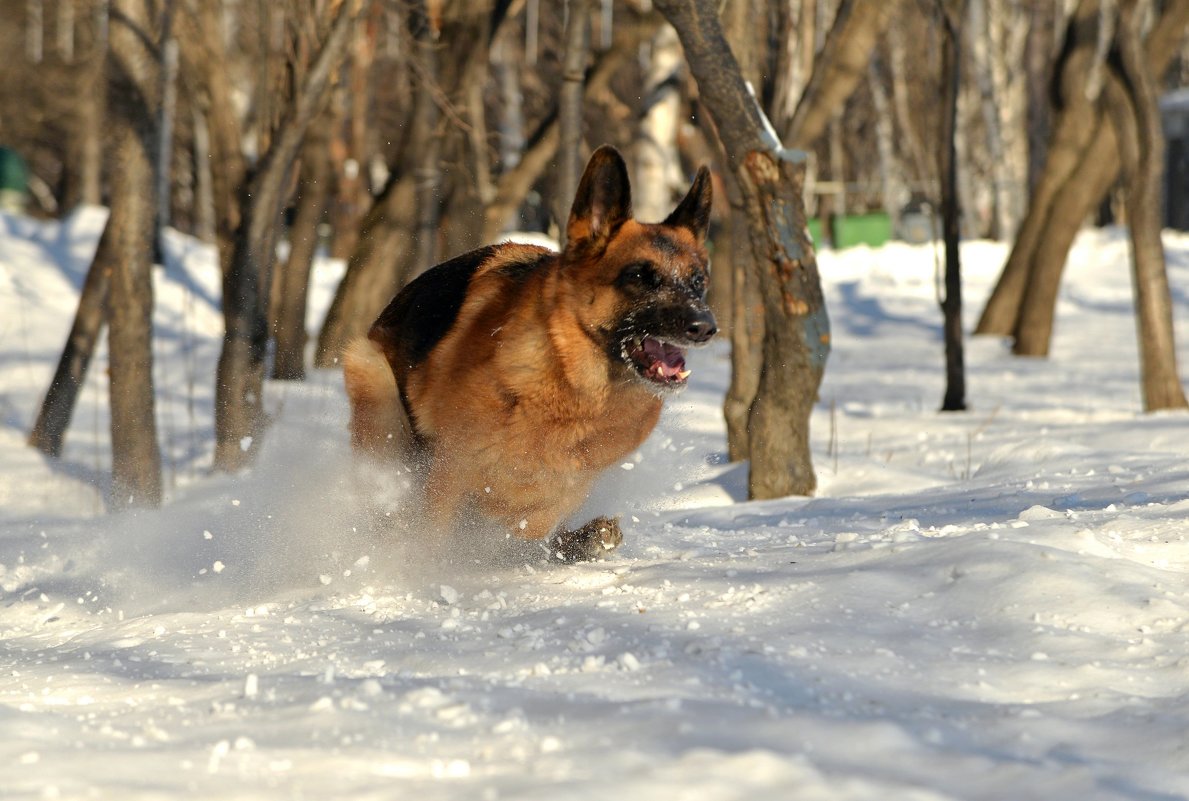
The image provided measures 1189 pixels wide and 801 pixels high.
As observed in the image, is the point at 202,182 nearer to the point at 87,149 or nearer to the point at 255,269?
the point at 87,149

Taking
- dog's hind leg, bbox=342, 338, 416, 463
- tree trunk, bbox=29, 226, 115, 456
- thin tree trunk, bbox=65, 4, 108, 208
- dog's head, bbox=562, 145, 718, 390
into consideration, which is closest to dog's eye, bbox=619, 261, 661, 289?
dog's head, bbox=562, 145, 718, 390

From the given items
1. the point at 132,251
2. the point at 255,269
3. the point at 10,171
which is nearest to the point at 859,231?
the point at 10,171

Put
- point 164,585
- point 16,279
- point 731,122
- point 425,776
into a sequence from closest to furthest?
point 425,776 → point 164,585 → point 731,122 → point 16,279

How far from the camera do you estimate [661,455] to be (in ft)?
21.8

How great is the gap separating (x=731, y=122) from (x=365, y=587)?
3.07m

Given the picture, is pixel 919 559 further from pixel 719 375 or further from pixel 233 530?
pixel 719 375

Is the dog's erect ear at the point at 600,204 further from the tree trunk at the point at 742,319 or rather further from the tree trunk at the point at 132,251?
the tree trunk at the point at 132,251

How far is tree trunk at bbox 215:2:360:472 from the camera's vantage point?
9.03 m

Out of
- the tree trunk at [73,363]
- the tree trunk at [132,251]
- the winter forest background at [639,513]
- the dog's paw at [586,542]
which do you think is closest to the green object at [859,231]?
the winter forest background at [639,513]

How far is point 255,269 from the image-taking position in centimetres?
934

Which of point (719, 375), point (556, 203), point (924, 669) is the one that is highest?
point (556, 203)

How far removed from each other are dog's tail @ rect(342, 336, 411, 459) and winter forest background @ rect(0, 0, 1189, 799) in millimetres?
278

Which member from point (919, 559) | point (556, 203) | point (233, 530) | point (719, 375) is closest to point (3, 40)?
point (719, 375)

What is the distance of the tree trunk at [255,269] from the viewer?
9031 mm
